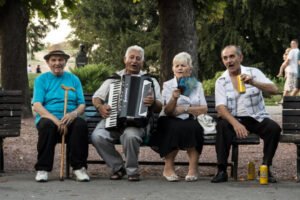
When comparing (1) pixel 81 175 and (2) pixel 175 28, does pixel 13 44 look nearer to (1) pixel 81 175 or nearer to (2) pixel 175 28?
(2) pixel 175 28

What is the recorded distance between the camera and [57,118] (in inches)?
308

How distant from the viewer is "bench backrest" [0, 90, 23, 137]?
318 inches

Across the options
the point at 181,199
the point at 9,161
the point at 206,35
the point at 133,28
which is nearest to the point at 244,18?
the point at 206,35

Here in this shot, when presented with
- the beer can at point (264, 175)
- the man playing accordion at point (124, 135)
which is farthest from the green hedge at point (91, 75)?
the beer can at point (264, 175)

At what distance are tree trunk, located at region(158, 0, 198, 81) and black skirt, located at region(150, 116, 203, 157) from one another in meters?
4.25

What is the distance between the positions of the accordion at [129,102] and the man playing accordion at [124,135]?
0.18 ft

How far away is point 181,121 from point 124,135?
0.63 meters

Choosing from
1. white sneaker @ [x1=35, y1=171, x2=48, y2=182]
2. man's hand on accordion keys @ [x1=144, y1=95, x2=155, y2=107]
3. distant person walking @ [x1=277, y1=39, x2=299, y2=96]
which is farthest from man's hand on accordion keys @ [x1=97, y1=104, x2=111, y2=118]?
distant person walking @ [x1=277, y1=39, x2=299, y2=96]

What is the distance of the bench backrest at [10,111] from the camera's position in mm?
8086

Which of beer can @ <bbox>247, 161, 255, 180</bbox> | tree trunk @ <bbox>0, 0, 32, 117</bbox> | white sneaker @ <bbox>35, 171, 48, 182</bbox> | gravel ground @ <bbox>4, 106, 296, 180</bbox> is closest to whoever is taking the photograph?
white sneaker @ <bbox>35, 171, 48, 182</bbox>

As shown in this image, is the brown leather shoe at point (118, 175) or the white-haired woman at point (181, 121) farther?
the brown leather shoe at point (118, 175)

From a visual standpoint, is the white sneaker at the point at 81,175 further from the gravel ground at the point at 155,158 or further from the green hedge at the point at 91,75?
the green hedge at the point at 91,75

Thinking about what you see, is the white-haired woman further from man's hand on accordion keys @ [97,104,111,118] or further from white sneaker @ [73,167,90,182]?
white sneaker @ [73,167,90,182]

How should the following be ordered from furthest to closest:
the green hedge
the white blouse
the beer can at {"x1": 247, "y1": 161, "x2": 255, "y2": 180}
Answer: the green hedge
the white blouse
the beer can at {"x1": 247, "y1": 161, "x2": 255, "y2": 180}
